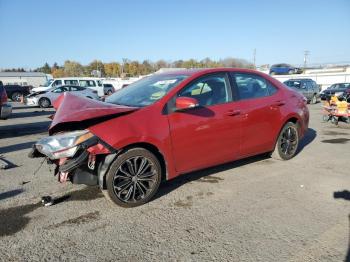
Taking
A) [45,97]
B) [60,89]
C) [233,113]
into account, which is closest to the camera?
[233,113]

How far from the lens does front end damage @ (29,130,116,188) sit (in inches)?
147

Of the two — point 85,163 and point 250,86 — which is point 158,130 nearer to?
point 85,163

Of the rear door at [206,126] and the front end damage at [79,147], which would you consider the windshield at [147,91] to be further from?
the front end damage at [79,147]

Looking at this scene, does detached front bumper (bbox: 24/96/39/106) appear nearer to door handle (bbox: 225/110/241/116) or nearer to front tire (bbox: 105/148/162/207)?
door handle (bbox: 225/110/241/116)

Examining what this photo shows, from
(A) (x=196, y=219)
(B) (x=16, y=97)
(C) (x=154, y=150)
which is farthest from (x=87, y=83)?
(A) (x=196, y=219)

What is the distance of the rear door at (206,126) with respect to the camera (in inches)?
172

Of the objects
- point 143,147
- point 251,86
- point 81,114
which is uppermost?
point 251,86

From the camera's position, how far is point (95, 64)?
5236 inches

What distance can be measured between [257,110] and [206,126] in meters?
1.20

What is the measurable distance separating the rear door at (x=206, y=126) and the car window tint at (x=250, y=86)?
244mm

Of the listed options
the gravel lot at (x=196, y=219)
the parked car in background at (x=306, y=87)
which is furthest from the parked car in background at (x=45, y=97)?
the gravel lot at (x=196, y=219)

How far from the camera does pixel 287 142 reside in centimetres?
618

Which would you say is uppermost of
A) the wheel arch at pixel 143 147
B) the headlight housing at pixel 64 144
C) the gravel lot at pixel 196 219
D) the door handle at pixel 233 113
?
the door handle at pixel 233 113

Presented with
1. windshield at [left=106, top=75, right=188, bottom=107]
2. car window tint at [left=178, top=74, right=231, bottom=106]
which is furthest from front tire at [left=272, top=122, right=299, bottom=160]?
windshield at [left=106, top=75, right=188, bottom=107]
